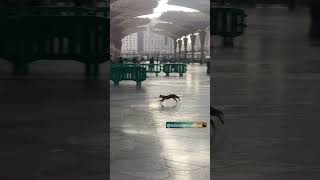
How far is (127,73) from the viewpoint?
9.56ft

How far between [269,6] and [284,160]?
1.00 meters

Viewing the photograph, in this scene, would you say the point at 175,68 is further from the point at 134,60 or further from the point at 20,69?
the point at 20,69

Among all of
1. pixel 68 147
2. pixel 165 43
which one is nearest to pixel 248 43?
pixel 165 43

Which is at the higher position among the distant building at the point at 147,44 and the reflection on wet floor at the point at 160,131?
the distant building at the point at 147,44

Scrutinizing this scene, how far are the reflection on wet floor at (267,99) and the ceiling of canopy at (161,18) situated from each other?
0.28 m

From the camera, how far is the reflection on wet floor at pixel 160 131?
2.91m

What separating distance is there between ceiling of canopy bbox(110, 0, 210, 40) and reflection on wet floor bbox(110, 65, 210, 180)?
25cm

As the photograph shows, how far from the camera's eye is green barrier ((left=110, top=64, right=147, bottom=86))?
115 inches

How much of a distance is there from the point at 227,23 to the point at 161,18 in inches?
16.7

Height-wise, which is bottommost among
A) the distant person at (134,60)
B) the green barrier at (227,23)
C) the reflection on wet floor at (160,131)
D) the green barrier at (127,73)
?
the reflection on wet floor at (160,131)

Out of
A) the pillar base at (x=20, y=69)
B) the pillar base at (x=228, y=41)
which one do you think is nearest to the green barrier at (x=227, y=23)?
the pillar base at (x=228, y=41)

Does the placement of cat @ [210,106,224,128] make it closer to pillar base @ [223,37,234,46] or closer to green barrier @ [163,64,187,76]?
green barrier @ [163,64,187,76]

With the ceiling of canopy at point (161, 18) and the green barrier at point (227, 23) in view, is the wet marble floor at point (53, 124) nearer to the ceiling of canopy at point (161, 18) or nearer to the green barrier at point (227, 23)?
the ceiling of canopy at point (161, 18)

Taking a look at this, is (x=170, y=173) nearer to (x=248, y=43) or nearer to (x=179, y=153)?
(x=179, y=153)
